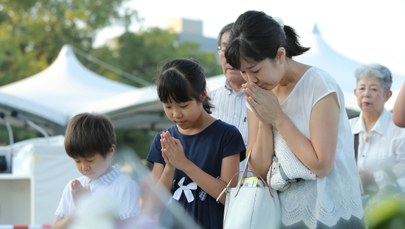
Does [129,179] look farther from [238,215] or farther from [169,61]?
[169,61]

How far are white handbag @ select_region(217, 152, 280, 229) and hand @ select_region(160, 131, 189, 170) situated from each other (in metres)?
0.35

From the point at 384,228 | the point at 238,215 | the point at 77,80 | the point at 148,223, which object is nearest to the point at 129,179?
the point at 148,223

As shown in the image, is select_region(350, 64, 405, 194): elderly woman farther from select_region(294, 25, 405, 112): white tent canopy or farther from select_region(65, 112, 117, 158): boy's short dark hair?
select_region(294, 25, 405, 112): white tent canopy

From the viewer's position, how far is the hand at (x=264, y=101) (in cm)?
271

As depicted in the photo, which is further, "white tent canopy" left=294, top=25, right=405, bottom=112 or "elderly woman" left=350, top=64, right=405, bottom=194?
"white tent canopy" left=294, top=25, right=405, bottom=112

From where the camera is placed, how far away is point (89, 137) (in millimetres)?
3271

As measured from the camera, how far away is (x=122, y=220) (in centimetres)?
121

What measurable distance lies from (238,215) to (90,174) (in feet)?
2.63

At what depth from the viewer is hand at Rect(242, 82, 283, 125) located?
271 centimetres

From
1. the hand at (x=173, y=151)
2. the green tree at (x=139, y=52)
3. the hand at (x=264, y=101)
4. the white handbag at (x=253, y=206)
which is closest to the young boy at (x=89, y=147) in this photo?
the hand at (x=173, y=151)

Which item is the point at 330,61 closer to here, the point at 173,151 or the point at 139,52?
the point at 173,151

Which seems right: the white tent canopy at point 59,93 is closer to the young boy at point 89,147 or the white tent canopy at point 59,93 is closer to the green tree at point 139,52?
the green tree at point 139,52

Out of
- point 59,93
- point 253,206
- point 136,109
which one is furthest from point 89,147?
point 59,93

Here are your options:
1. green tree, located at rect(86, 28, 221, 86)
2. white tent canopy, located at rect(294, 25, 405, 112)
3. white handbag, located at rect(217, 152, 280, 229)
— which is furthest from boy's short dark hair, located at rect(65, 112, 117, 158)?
green tree, located at rect(86, 28, 221, 86)
